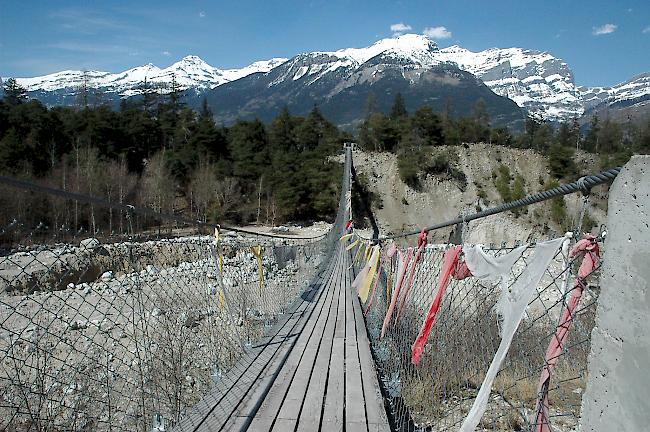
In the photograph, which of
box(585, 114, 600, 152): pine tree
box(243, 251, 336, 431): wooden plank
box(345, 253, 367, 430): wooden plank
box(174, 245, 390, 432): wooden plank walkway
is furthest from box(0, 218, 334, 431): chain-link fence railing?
box(585, 114, 600, 152): pine tree

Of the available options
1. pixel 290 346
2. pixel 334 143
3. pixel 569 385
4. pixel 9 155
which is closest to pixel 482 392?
pixel 290 346

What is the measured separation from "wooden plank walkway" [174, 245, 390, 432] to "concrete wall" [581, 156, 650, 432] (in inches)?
54.9

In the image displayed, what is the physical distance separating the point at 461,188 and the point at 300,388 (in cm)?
3428

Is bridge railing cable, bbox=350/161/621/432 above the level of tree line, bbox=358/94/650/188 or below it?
below

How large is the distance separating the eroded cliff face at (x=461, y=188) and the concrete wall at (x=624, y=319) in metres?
31.0

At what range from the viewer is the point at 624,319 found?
83 centimetres

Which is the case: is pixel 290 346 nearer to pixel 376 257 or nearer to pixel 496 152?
pixel 376 257

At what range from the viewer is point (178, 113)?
38.3 m

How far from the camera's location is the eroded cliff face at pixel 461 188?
31781 mm

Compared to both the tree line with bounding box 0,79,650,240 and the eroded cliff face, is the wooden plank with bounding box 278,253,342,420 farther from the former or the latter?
the eroded cliff face

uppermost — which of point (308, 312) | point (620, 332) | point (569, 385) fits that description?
point (620, 332)

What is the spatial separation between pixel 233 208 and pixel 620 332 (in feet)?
94.9

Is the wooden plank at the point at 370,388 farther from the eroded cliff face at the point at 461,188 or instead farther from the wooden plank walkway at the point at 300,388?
the eroded cliff face at the point at 461,188

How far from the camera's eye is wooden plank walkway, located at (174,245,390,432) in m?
2.11
